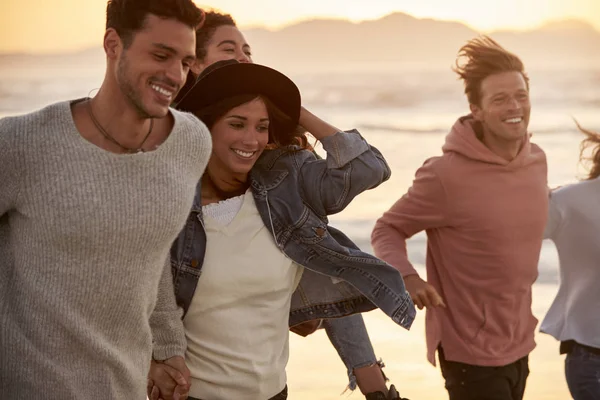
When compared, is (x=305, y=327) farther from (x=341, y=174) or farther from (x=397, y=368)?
(x=397, y=368)

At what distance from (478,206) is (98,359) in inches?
75.7

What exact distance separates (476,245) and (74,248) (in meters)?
1.98

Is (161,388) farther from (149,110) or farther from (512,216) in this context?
(512,216)

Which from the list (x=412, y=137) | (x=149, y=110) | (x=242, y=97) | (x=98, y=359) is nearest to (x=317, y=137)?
(x=242, y=97)

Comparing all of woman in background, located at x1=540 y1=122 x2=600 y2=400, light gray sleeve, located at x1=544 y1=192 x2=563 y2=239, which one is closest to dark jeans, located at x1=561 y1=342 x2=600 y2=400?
woman in background, located at x1=540 y1=122 x2=600 y2=400

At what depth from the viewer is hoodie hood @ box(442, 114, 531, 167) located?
4.21m

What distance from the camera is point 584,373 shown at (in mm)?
4227

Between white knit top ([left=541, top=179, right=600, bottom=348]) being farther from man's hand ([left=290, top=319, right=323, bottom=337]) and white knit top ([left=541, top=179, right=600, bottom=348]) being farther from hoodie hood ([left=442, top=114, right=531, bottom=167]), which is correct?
man's hand ([left=290, top=319, right=323, bottom=337])

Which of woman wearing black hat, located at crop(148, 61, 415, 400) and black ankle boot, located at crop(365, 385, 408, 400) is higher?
woman wearing black hat, located at crop(148, 61, 415, 400)

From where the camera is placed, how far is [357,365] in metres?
3.44

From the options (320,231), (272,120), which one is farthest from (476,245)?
(272,120)

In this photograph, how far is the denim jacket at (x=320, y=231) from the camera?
308 cm

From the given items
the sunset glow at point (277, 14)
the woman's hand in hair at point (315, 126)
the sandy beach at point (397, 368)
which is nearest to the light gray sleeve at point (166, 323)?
the woman's hand in hair at point (315, 126)

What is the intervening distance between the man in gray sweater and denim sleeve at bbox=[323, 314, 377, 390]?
2.98ft
